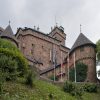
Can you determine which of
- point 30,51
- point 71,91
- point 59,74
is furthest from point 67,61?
point 71,91

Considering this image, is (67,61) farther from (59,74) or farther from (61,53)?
(61,53)

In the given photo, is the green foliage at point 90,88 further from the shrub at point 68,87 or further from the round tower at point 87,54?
the round tower at point 87,54

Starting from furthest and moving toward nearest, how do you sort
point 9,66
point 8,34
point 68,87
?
point 8,34 < point 68,87 < point 9,66

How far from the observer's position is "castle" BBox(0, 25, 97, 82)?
5397 centimetres

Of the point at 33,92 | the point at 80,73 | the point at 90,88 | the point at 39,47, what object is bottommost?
the point at 33,92

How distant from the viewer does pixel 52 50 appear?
77688 mm

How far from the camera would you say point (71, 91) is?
115ft

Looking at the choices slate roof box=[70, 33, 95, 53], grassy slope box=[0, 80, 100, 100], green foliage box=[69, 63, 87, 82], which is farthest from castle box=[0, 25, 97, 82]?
grassy slope box=[0, 80, 100, 100]

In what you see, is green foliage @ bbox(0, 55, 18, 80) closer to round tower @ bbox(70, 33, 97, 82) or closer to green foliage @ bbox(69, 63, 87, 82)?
green foliage @ bbox(69, 63, 87, 82)

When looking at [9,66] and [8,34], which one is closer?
[9,66]

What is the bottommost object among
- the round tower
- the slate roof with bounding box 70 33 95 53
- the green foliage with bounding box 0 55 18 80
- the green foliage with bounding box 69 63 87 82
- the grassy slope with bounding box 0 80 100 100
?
the grassy slope with bounding box 0 80 100 100

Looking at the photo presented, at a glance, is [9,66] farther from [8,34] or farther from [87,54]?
[8,34]

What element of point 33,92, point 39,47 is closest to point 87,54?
point 39,47

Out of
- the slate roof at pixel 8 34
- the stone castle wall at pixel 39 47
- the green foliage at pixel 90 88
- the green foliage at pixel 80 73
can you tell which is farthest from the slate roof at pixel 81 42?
the stone castle wall at pixel 39 47
